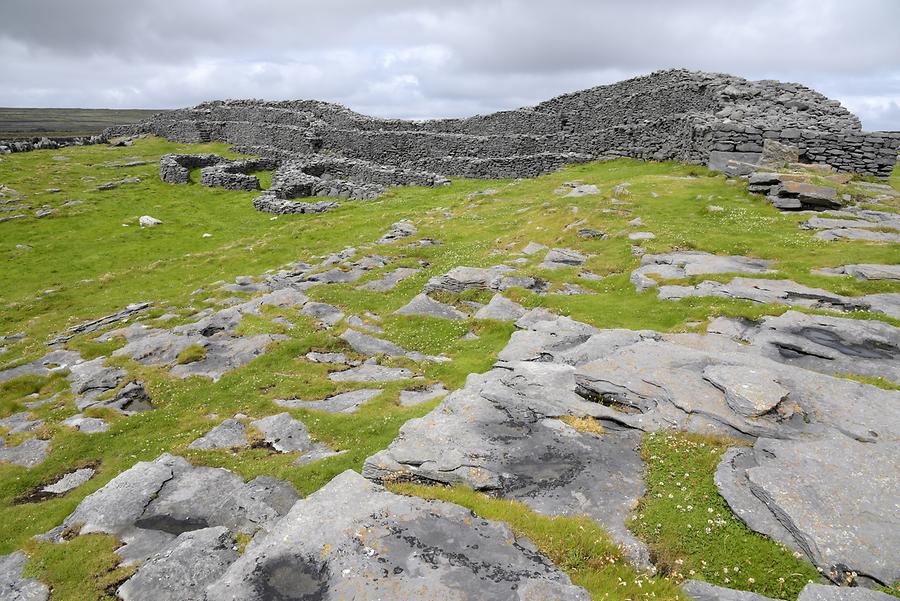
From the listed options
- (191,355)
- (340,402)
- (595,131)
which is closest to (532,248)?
(340,402)

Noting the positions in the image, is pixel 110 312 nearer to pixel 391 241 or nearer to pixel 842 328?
pixel 391 241

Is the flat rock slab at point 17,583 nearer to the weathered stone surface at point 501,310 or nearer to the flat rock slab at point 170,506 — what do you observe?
the flat rock slab at point 170,506

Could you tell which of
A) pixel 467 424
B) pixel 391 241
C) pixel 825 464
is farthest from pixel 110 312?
pixel 825 464

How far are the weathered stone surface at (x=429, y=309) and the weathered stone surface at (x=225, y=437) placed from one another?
10.4m

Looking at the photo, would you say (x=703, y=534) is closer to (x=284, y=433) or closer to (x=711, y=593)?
(x=711, y=593)

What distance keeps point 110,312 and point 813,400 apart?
35.5 m

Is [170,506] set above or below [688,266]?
below

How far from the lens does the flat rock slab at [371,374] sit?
2080 centimetres

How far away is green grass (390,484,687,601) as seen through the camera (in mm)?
8562

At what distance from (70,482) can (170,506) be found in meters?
5.46

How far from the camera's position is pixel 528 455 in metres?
12.0

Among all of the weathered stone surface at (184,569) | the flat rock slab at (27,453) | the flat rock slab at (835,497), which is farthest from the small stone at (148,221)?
the flat rock slab at (835,497)

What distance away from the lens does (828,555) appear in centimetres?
872

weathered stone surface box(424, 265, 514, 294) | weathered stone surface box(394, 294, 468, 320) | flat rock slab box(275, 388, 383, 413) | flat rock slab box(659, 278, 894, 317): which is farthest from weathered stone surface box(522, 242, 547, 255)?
flat rock slab box(275, 388, 383, 413)
